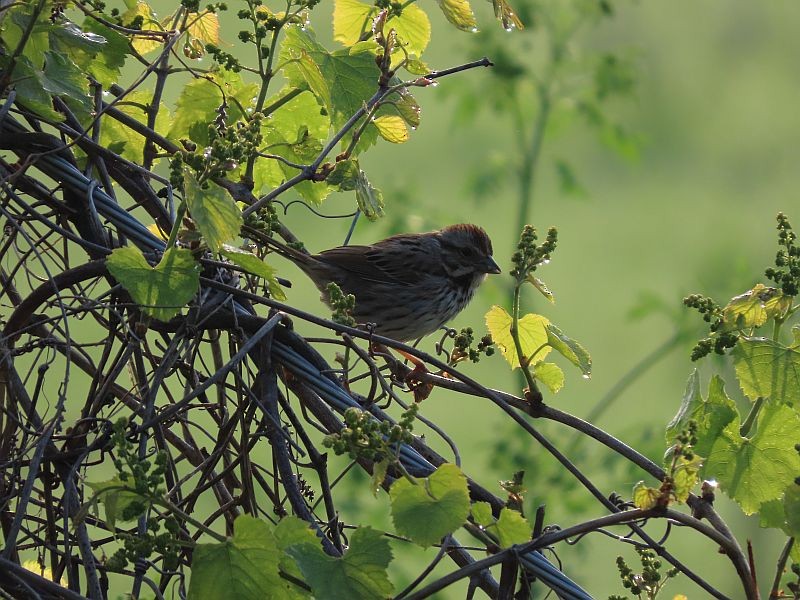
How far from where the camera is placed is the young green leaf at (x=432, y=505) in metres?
1.78

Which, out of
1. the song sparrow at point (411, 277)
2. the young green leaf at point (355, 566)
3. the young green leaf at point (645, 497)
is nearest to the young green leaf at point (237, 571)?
the young green leaf at point (355, 566)

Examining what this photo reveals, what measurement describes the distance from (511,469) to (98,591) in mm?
5107

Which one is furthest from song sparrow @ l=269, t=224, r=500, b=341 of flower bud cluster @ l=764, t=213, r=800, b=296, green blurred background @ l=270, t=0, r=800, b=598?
flower bud cluster @ l=764, t=213, r=800, b=296

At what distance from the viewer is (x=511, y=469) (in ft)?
22.6

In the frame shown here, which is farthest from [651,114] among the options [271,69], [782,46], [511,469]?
[271,69]

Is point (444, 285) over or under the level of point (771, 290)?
over

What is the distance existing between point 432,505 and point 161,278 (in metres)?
0.69

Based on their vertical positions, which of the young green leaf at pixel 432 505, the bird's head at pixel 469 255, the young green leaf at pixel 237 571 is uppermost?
the bird's head at pixel 469 255

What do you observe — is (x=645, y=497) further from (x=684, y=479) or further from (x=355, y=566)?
(x=355, y=566)

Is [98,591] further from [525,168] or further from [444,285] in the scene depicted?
[525,168]

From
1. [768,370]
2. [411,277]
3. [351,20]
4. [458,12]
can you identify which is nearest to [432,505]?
[768,370]

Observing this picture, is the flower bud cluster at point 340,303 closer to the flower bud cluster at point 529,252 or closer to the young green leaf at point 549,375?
the flower bud cluster at point 529,252

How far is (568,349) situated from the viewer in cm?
251

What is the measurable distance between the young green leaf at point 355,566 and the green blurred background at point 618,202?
422 cm
